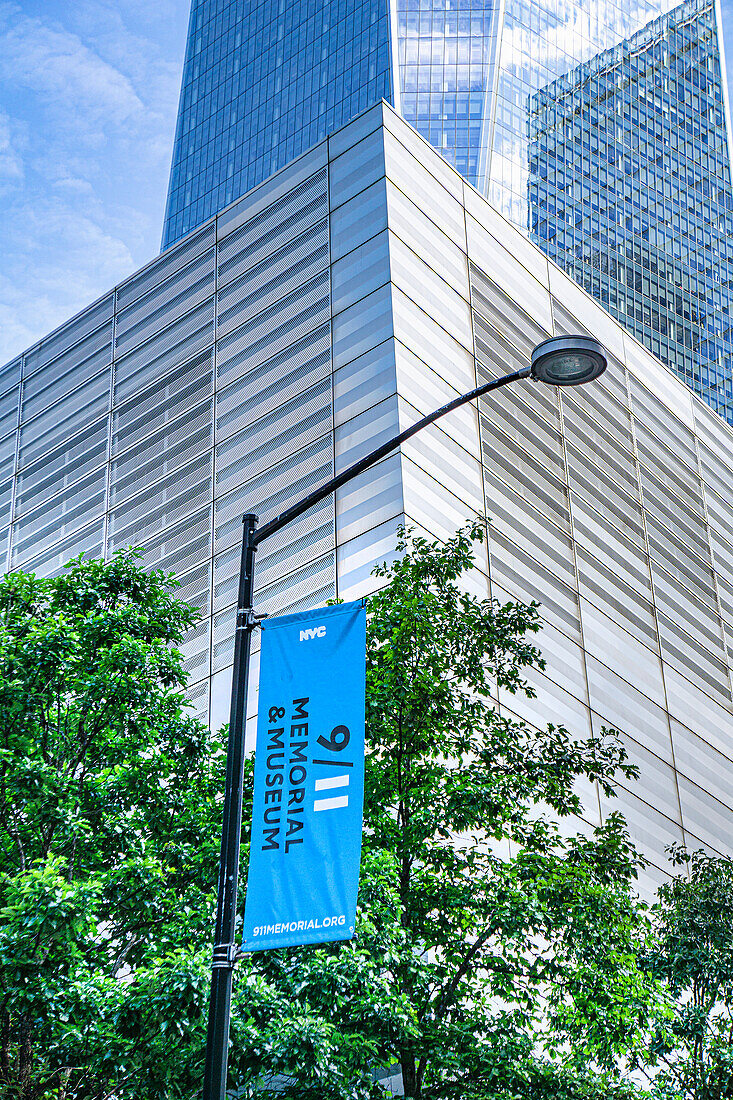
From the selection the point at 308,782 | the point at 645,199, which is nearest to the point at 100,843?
the point at 308,782

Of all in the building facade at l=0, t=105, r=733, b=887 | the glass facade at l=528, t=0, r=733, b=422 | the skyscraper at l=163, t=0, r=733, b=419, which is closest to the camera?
the building facade at l=0, t=105, r=733, b=887

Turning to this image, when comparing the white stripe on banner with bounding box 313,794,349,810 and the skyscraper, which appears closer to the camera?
the white stripe on banner with bounding box 313,794,349,810

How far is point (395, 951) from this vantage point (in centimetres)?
1533

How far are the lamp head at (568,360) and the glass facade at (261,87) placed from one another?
386 ft

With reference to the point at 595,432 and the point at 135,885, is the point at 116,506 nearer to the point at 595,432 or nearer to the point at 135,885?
the point at 595,432

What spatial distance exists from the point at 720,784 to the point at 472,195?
20.0 metres

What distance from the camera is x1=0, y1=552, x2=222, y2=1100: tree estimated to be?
1383 centimetres

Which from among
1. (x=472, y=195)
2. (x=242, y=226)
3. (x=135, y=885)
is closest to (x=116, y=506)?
(x=242, y=226)

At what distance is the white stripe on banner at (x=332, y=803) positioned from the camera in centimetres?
1026

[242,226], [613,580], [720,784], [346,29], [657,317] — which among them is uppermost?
[346,29]

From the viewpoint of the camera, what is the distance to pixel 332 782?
33.9 feet

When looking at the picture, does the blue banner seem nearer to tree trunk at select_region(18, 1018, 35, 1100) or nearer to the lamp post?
the lamp post

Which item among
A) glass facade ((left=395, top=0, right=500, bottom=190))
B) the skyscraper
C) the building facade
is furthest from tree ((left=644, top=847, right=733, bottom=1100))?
glass facade ((left=395, top=0, right=500, bottom=190))

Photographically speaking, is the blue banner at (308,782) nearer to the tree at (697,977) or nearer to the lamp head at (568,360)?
the lamp head at (568,360)
